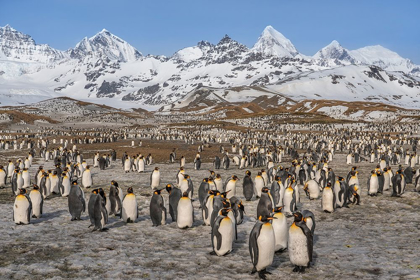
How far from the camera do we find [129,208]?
10.3 m

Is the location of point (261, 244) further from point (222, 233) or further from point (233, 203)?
point (233, 203)

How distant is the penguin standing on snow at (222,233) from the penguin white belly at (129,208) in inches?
142

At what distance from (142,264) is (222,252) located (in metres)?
1.74

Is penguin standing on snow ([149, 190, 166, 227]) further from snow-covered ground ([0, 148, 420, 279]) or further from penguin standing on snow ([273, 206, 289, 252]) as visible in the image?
penguin standing on snow ([273, 206, 289, 252])

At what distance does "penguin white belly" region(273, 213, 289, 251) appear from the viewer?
7.61m

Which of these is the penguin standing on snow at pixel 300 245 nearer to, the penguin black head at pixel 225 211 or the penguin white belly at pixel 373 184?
the penguin black head at pixel 225 211

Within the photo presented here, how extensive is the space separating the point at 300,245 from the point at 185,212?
384 centimetres

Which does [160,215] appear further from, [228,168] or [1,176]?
[228,168]

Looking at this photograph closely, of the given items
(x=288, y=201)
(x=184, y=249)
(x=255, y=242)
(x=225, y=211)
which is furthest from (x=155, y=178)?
(x=255, y=242)

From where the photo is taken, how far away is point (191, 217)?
9.82 meters

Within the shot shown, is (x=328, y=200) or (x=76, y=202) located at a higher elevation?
(x=76, y=202)

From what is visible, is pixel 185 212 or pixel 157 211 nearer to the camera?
pixel 185 212

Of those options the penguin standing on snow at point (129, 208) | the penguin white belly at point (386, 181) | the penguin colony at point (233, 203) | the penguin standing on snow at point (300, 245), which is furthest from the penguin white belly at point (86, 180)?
the penguin white belly at point (386, 181)

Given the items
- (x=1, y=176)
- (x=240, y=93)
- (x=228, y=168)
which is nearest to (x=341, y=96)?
(x=240, y=93)
